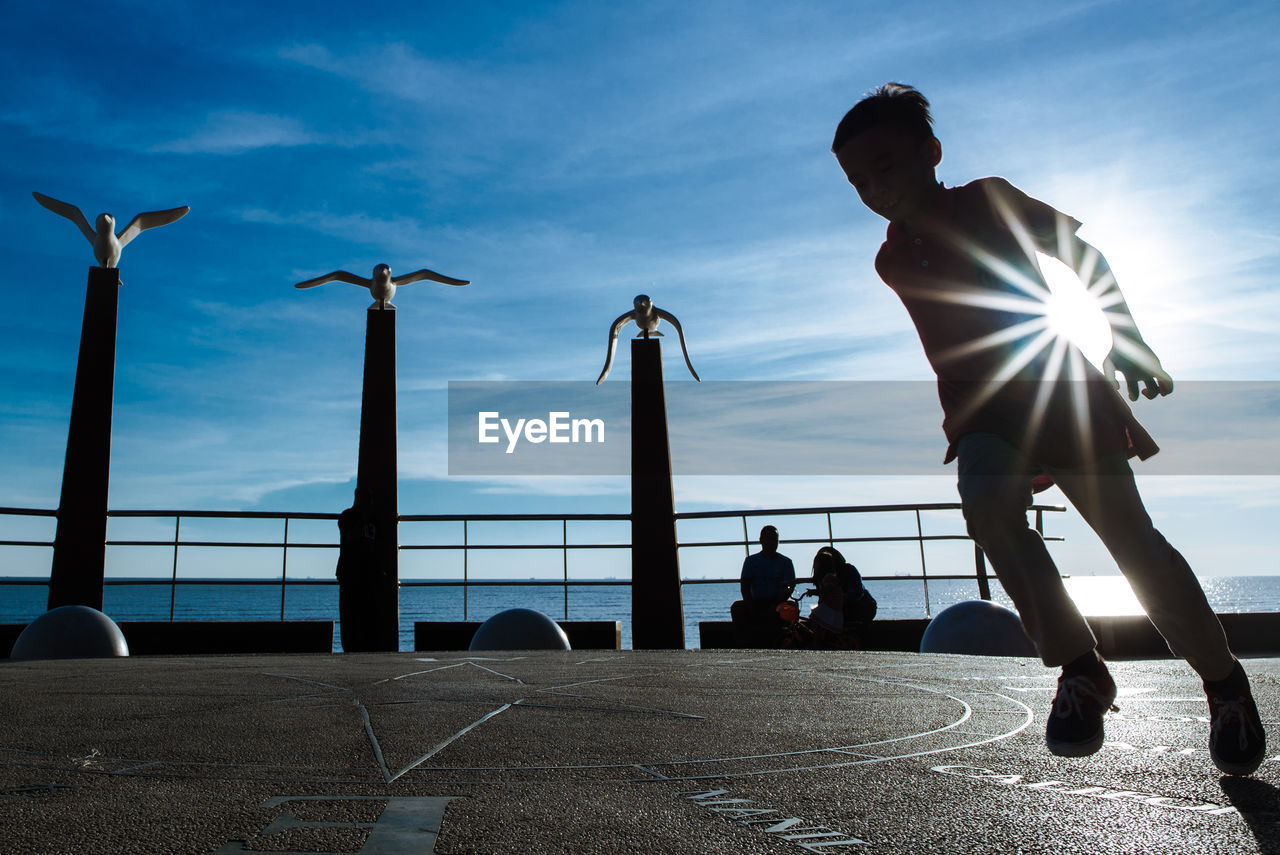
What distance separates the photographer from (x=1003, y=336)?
8.75 ft

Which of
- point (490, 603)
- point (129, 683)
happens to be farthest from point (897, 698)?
point (490, 603)

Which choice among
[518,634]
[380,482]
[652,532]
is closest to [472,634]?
[518,634]

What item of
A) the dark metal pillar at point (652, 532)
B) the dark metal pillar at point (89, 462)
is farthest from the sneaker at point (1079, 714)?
the dark metal pillar at point (89, 462)

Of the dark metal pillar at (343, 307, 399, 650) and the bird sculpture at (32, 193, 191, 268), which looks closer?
the dark metal pillar at (343, 307, 399, 650)

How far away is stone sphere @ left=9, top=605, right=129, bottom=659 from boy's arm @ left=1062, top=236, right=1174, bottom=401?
29.4 ft

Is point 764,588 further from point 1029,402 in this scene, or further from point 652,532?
point 1029,402

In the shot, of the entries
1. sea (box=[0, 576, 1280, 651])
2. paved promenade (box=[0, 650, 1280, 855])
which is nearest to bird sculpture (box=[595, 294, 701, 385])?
paved promenade (box=[0, 650, 1280, 855])

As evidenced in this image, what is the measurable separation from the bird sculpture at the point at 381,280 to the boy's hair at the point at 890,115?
39.9ft

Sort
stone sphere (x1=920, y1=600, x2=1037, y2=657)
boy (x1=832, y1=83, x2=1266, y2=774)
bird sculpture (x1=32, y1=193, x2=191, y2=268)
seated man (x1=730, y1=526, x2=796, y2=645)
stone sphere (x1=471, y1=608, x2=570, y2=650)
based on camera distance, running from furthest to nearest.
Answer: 1. bird sculpture (x1=32, y1=193, x2=191, y2=268)
2. seated man (x1=730, y1=526, x2=796, y2=645)
3. stone sphere (x1=471, y1=608, x2=570, y2=650)
4. stone sphere (x1=920, y1=600, x2=1037, y2=657)
5. boy (x1=832, y1=83, x2=1266, y2=774)

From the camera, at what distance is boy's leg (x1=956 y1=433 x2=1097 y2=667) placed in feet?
8.49

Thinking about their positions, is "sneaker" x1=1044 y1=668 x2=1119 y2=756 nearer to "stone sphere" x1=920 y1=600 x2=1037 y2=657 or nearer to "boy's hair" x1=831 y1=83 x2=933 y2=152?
"boy's hair" x1=831 y1=83 x2=933 y2=152

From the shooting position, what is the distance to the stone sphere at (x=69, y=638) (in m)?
8.78

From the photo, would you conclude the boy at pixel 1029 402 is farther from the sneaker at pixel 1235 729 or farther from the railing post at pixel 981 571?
the railing post at pixel 981 571

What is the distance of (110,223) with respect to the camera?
13.4 metres
